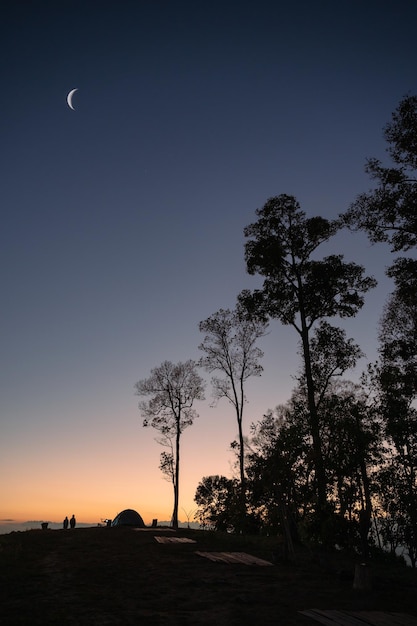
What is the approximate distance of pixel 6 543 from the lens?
1811 cm

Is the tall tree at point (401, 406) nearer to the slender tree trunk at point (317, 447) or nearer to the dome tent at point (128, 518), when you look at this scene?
the slender tree trunk at point (317, 447)

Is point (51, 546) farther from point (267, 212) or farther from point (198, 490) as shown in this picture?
point (198, 490)

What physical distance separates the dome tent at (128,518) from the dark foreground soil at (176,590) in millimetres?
27453

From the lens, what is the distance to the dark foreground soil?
7.09m

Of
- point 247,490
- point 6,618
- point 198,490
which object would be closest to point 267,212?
point 247,490

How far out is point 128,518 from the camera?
132ft

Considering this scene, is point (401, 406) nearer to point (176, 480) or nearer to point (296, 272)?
point (296, 272)

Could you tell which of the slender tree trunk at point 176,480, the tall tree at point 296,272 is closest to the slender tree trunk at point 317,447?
the tall tree at point 296,272

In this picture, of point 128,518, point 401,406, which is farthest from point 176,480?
point 401,406

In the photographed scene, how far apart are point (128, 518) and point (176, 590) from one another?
3475cm

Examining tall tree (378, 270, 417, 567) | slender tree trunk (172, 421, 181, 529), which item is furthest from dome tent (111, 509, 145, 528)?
tall tree (378, 270, 417, 567)

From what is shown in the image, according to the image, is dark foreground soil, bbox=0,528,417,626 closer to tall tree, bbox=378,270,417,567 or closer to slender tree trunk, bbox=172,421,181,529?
tall tree, bbox=378,270,417,567

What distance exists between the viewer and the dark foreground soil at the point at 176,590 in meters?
7.09

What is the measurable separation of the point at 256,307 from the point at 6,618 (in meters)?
17.3
